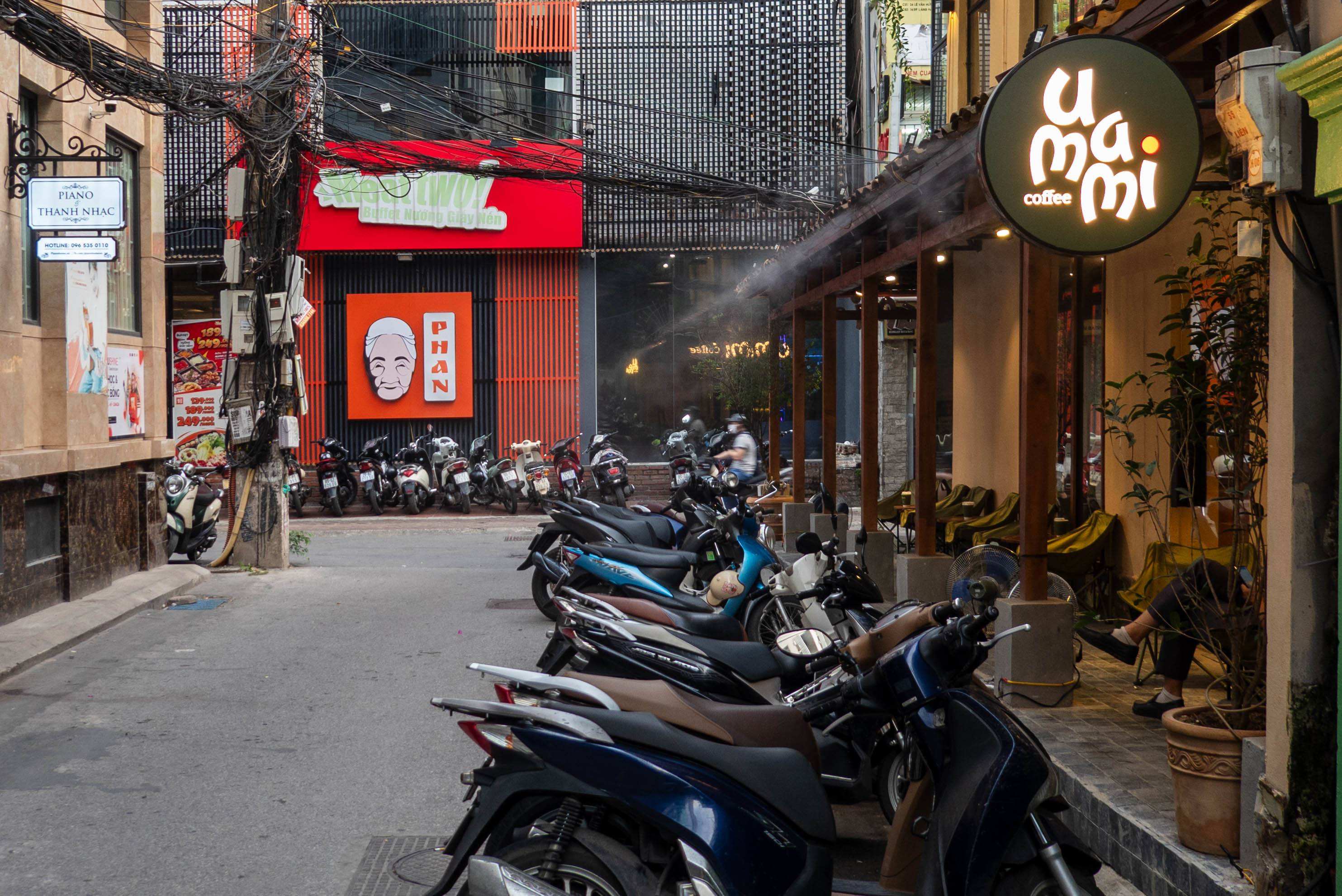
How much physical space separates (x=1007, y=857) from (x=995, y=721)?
0.41 m

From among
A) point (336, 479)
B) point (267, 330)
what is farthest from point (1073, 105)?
point (336, 479)

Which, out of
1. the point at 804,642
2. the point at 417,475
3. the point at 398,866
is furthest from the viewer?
the point at 417,475

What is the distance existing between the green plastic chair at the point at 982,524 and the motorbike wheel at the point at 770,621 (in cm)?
331

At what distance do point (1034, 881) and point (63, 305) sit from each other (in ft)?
31.9

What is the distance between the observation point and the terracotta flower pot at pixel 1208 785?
4.57m

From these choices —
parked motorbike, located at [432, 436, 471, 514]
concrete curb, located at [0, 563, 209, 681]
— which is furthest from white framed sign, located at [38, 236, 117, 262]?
parked motorbike, located at [432, 436, 471, 514]

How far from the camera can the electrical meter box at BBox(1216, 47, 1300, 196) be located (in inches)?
161

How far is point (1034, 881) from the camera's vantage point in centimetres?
371

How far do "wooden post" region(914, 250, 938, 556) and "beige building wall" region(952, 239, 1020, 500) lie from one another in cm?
183

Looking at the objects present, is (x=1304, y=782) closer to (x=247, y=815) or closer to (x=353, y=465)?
(x=247, y=815)

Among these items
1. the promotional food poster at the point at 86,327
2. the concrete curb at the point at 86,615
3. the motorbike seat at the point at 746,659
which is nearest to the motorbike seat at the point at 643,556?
the motorbike seat at the point at 746,659

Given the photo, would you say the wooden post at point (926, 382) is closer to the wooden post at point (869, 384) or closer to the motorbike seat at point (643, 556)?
the wooden post at point (869, 384)

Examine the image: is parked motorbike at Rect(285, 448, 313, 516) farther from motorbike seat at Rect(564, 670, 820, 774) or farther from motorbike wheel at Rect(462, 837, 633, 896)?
motorbike wheel at Rect(462, 837, 633, 896)

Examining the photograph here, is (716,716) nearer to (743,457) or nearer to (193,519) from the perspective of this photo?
(743,457)
